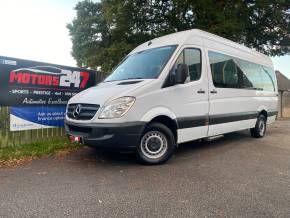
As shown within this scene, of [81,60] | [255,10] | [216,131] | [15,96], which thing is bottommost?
[216,131]

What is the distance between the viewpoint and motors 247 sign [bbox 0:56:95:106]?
6.69 m

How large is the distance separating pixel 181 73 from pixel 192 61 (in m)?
0.91

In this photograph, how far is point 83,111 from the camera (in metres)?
5.25

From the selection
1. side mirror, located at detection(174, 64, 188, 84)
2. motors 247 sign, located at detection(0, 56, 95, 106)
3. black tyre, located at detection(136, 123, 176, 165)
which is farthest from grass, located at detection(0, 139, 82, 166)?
side mirror, located at detection(174, 64, 188, 84)

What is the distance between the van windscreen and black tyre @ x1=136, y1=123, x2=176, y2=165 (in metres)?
1.02

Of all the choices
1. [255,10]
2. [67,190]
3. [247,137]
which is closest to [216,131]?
[247,137]

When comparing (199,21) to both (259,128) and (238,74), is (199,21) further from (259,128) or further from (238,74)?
(238,74)

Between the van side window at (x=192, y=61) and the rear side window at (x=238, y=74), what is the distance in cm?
51

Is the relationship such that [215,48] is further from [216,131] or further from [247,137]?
[247,137]

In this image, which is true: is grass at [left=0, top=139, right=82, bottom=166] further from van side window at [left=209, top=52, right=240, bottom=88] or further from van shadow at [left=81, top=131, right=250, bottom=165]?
van side window at [left=209, top=52, right=240, bottom=88]

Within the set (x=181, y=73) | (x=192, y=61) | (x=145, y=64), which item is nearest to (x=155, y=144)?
(x=181, y=73)

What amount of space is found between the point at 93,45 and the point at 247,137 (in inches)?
843

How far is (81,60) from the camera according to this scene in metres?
27.3

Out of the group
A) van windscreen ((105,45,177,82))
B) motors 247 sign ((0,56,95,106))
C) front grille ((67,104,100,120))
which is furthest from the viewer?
motors 247 sign ((0,56,95,106))
